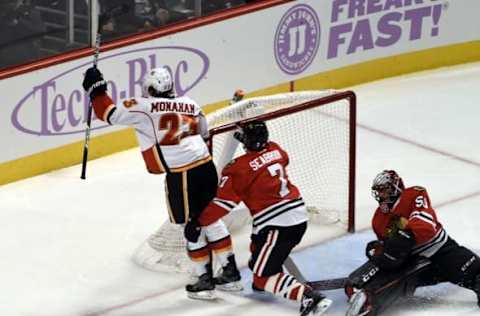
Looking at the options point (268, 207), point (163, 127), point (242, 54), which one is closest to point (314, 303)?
point (268, 207)

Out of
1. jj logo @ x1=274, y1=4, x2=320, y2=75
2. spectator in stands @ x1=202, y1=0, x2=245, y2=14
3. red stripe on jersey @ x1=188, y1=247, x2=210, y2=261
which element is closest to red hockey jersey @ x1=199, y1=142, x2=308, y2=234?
red stripe on jersey @ x1=188, y1=247, x2=210, y2=261

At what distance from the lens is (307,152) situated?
7102mm

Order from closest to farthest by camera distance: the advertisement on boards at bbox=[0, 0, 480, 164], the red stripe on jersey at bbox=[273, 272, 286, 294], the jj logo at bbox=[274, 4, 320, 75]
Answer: the red stripe on jersey at bbox=[273, 272, 286, 294] → the advertisement on boards at bbox=[0, 0, 480, 164] → the jj logo at bbox=[274, 4, 320, 75]

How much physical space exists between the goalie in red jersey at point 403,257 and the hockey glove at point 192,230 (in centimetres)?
71

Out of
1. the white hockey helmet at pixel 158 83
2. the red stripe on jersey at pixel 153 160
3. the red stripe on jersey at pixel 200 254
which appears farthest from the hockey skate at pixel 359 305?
the white hockey helmet at pixel 158 83

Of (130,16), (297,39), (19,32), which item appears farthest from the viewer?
(297,39)

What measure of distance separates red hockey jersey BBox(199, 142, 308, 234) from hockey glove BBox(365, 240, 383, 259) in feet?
1.23

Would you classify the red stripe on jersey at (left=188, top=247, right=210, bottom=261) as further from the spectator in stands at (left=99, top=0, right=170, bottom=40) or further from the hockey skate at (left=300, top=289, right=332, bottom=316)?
the spectator in stands at (left=99, top=0, right=170, bottom=40)

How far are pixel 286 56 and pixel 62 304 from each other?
306 cm

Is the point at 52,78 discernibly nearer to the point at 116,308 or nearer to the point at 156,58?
the point at 156,58

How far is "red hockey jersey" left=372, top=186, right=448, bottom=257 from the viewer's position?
6086 millimetres

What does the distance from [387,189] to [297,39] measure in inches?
114

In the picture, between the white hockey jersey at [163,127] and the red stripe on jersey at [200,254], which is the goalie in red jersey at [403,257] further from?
the white hockey jersey at [163,127]

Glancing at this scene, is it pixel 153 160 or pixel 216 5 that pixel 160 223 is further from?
pixel 216 5
